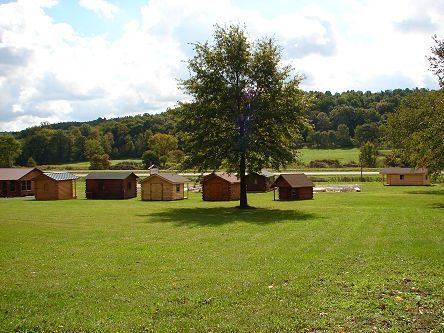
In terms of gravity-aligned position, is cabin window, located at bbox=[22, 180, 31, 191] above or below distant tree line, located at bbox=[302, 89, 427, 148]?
below

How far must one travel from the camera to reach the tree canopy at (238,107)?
3903 cm

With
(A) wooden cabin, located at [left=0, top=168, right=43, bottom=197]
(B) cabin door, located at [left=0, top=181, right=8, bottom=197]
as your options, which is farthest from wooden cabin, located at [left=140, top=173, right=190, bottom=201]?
(B) cabin door, located at [left=0, top=181, right=8, bottom=197]

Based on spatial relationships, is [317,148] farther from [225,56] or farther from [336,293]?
[336,293]

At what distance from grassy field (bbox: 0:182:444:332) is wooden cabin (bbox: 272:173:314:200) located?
25404mm

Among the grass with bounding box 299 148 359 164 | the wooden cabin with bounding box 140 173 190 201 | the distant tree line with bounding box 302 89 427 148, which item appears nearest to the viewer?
the wooden cabin with bounding box 140 173 190 201

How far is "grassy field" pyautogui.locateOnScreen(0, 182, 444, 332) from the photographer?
31.7 feet

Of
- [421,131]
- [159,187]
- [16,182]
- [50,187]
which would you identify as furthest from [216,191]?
[16,182]

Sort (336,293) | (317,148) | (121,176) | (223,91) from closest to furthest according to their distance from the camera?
(336,293), (223,91), (121,176), (317,148)

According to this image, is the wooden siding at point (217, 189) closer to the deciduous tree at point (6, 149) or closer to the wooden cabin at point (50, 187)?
the wooden cabin at point (50, 187)

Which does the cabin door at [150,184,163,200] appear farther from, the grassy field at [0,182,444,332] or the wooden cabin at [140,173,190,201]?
the grassy field at [0,182,444,332]

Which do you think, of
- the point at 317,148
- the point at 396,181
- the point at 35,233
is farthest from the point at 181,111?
the point at 317,148

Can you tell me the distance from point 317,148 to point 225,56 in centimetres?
12113

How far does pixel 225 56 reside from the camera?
40.0 m

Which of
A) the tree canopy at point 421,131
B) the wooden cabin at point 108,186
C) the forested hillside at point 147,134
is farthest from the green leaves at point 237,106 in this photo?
the forested hillside at point 147,134
